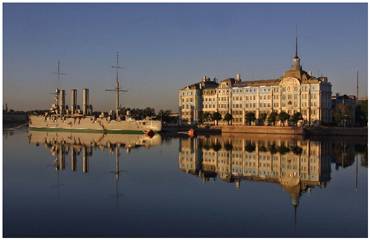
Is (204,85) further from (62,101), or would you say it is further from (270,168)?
(270,168)

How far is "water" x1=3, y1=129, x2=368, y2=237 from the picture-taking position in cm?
1009

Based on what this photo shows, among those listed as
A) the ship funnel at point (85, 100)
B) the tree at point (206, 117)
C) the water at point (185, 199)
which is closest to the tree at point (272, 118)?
the tree at point (206, 117)

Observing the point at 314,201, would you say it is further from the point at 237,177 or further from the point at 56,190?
the point at 56,190

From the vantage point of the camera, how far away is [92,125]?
2776 inches

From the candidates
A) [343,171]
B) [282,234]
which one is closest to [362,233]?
[282,234]

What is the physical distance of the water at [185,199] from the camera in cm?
1009

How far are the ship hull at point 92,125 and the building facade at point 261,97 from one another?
1319 centimetres

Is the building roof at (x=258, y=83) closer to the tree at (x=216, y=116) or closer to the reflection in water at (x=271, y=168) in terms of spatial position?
the tree at (x=216, y=116)

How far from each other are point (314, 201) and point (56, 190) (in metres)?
7.74

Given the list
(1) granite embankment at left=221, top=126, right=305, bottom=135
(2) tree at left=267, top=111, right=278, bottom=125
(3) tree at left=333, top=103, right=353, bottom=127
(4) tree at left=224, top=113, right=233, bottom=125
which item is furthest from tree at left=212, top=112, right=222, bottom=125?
(3) tree at left=333, top=103, right=353, bottom=127

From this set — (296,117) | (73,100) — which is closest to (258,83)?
(296,117)

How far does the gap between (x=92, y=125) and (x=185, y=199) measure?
58.5 metres

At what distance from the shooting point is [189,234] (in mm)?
9602

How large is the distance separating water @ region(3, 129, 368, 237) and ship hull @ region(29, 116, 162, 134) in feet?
134
